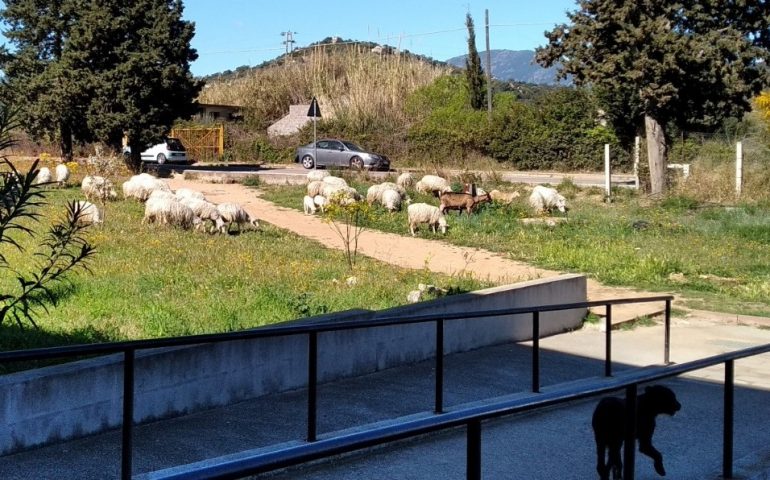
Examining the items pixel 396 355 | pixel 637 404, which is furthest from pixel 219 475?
pixel 396 355

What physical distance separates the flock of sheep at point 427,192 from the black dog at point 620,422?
1670cm

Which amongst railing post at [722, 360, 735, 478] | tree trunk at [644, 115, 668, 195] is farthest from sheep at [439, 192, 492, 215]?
railing post at [722, 360, 735, 478]

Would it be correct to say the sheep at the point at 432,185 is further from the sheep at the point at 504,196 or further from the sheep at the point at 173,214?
the sheep at the point at 173,214

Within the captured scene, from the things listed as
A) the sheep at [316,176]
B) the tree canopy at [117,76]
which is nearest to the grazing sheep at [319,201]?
the sheep at [316,176]

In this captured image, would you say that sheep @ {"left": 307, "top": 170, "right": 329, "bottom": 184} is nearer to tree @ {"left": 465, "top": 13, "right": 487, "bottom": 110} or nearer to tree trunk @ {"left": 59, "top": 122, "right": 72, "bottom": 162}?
tree trunk @ {"left": 59, "top": 122, "right": 72, "bottom": 162}

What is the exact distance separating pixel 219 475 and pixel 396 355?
24.2 feet

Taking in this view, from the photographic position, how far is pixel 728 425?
6.42 metres

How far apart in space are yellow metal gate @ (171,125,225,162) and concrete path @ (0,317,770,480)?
49.0m

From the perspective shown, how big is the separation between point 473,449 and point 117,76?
35.2 m

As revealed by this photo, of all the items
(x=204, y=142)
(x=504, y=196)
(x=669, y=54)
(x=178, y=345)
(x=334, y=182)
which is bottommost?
(x=178, y=345)

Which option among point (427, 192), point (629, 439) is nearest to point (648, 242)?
point (427, 192)

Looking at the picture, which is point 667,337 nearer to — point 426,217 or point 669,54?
point 426,217

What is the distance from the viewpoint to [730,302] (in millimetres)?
15109

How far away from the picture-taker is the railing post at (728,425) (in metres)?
6.26
